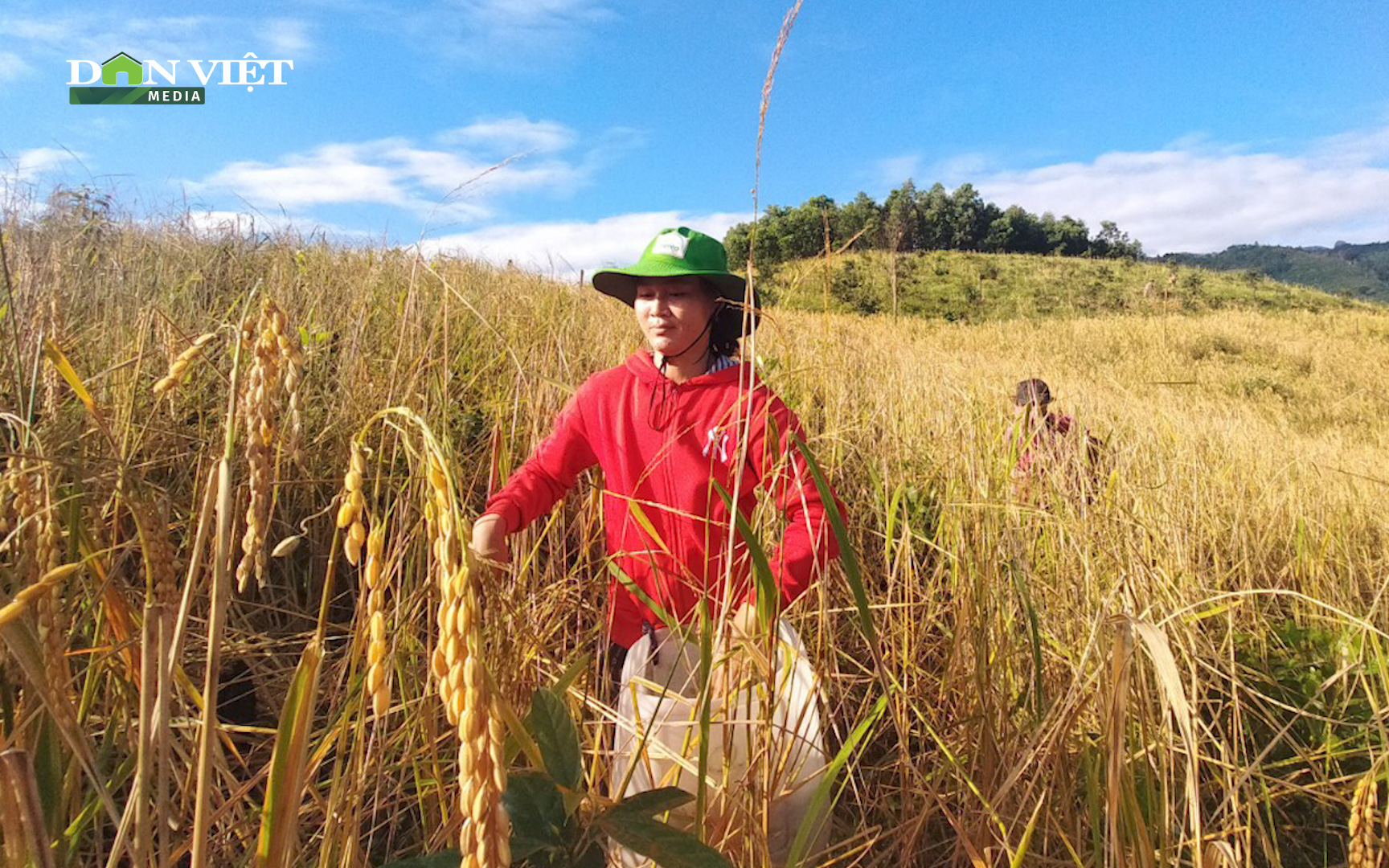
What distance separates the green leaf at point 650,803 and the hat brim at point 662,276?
837mm

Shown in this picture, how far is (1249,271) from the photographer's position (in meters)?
23.6

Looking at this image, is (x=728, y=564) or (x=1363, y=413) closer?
(x=728, y=564)

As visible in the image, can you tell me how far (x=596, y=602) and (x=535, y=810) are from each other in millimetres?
1061

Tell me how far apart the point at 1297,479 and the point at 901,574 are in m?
2.59

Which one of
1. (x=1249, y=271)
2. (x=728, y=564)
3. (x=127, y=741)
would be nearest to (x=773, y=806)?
(x=728, y=564)

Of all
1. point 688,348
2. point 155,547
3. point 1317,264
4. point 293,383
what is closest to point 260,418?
point 293,383

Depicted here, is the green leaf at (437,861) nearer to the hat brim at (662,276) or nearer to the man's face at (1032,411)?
the hat brim at (662,276)

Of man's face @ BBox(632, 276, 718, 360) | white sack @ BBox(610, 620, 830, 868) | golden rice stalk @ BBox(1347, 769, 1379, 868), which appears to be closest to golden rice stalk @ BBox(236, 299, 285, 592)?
white sack @ BBox(610, 620, 830, 868)

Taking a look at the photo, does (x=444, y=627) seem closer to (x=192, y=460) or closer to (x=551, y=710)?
(x=551, y=710)

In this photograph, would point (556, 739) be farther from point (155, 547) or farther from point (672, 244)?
point (672, 244)

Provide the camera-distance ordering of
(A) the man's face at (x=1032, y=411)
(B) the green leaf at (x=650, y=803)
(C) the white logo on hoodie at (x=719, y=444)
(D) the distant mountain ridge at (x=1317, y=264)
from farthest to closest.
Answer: (D) the distant mountain ridge at (x=1317, y=264), (A) the man's face at (x=1032, y=411), (C) the white logo on hoodie at (x=719, y=444), (B) the green leaf at (x=650, y=803)

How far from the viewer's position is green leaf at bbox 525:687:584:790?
1.78ft

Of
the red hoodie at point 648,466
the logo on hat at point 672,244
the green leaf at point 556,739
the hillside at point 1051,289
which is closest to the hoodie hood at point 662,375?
the red hoodie at point 648,466

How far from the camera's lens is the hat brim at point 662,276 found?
140 cm
